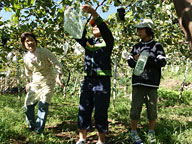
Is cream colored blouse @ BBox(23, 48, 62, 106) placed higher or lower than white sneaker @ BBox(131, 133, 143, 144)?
higher

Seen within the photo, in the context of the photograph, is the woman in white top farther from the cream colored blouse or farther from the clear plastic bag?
the clear plastic bag

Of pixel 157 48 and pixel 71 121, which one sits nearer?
pixel 157 48

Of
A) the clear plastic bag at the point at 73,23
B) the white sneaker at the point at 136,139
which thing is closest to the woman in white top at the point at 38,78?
the clear plastic bag at the point at 73,23

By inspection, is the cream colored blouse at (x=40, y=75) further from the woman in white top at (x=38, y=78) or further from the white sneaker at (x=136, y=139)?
the white sneaker at (x=136, y=139)

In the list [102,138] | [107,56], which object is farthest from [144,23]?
[102,138]

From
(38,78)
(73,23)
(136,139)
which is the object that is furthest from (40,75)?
(136,139)

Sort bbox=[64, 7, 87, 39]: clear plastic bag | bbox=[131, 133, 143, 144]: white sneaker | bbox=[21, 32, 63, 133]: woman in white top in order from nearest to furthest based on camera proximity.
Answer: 1. bbox=[64, 7, 87, 39]: clear plastic bag
2. bbox=[131, 133, 143, 144]: white sneaker
3. bbox=[21, 32, 63, 133]: woman in white top

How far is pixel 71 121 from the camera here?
10.9ft

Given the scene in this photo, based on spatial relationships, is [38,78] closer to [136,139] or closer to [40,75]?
[40,75]

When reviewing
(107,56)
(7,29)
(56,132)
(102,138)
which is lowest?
(56,132)

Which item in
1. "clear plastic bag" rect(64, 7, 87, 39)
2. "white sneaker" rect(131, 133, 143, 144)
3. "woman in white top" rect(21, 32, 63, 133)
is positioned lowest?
"white sneaker" rect(131, 133, 143, 144)

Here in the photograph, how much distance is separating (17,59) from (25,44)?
7.12 feet

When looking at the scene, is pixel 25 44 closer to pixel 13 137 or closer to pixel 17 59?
pixel 13 137

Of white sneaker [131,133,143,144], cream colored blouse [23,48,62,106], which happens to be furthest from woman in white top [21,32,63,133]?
white sneaker [131,133,143,144]
